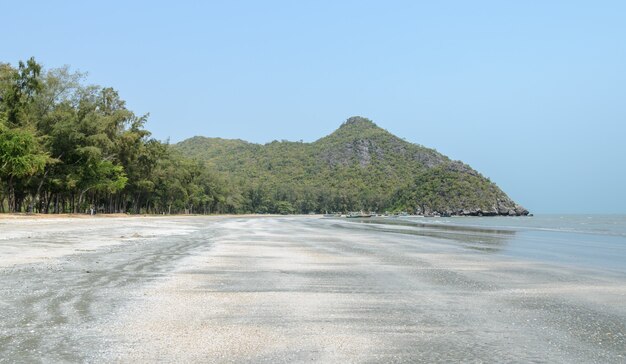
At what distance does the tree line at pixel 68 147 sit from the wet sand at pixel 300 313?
45351 millimetres

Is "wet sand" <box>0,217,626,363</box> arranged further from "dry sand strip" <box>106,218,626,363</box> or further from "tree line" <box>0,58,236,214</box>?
"tree line" <box>0,58,236,214</box>

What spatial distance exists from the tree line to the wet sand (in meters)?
45.4

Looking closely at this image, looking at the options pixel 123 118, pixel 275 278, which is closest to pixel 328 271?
pixel 275 278

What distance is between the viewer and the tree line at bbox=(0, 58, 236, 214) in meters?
56.5

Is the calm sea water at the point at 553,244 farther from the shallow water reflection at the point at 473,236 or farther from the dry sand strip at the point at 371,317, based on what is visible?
the dry sand strip at the point at 371,317

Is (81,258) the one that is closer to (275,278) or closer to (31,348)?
(275,278)

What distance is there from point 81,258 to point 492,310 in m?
11.7

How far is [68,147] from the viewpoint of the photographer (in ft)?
223

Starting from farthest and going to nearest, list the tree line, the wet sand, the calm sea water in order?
the tree line → the calm sea water → the wet sand

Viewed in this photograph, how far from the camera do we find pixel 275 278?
12477 mm

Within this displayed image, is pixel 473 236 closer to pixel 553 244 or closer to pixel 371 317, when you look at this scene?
pixel 553 244

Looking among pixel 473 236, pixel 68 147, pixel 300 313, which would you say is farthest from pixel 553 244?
pixel 68 147

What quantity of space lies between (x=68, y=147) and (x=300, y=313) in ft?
221

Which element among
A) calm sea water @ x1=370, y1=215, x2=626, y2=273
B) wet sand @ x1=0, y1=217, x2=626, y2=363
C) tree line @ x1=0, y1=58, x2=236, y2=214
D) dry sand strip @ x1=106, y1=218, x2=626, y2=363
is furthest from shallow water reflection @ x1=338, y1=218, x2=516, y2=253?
tree line @ x1=0, y1=58, x2=236, y2=214
